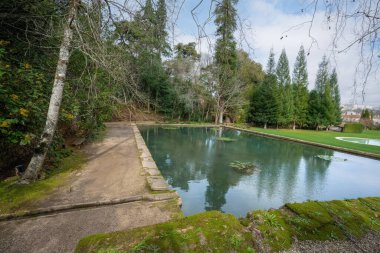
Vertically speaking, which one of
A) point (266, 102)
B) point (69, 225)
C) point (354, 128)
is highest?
point (266, 102)

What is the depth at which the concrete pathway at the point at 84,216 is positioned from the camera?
226 cm

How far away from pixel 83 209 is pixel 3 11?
4011 mm

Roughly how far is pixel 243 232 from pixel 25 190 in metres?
3.52

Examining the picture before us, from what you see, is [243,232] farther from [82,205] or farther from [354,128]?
[354,128]

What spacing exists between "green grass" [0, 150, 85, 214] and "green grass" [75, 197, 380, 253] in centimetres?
229

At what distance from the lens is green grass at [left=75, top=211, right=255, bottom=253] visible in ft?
4.46

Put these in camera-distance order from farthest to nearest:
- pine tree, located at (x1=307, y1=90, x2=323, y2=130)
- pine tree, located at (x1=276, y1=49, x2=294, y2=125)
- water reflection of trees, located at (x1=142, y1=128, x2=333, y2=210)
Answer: pine tree, located at (x1=307, y1=90, x2=323, y2=130)
pine tree, located at (x1=276, y1=49, x2=294, y2=125)
water reflection of trees, located at (x1=142, y1=128, x2=333, y2=210)

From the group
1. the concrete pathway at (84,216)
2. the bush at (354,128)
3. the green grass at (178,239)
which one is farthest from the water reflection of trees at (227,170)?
the bush at (354,128)

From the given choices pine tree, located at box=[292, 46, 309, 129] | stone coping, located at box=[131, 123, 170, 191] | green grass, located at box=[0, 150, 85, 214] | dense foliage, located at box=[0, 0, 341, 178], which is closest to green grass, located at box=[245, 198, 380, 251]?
dense foliage, located at box=[0, 0, 341, 178]

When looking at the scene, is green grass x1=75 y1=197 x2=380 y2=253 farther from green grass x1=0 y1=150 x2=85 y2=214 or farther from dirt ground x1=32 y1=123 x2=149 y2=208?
green grass x1=0 y1=150 x2=85 y2=214

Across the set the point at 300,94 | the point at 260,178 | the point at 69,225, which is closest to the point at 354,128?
the point at 300,94

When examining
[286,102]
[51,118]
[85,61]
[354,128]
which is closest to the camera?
[51,118]

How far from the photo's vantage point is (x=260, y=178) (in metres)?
6.29

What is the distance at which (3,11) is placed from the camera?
12.8 ft
